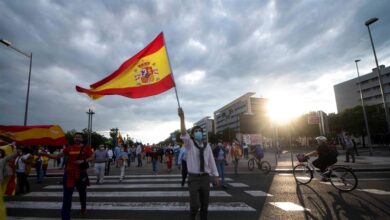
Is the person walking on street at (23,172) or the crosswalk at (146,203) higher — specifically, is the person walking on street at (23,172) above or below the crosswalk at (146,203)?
above

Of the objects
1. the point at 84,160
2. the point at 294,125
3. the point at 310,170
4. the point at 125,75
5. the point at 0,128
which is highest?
the point at 294,125

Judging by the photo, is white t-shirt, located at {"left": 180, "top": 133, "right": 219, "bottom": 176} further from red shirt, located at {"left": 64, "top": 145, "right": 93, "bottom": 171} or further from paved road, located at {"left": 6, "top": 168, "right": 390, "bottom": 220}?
red shirt, located at {"left": 64, "top": 145, "right": 93, "bottom": 171}

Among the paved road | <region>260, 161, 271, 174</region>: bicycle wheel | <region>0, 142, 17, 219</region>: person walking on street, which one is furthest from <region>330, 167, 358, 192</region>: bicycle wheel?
<region>0, 142, 17, 219</region>: person walking on street

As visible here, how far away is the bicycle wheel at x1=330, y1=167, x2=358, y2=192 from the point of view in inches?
316

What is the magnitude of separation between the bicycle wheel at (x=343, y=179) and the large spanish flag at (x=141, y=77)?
630 cm

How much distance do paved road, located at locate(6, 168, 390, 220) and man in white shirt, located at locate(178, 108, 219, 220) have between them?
151 centimetres

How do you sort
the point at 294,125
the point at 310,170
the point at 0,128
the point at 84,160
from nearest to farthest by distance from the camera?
the point at 84,160, the point at 0,128, the point at 310,170, the point at 294,125

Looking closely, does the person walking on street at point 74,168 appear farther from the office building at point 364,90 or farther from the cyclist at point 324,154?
the office building at point 364,90

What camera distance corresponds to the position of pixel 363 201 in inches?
267

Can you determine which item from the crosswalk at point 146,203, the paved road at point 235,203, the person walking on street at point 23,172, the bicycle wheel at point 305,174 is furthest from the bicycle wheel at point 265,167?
the person walking on street at point 23,172

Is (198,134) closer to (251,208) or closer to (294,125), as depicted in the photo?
(251,208)

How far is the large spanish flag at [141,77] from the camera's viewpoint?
22.6 ft

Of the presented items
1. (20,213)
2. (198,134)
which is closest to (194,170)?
(198,134)

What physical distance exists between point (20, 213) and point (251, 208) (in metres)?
5.95
